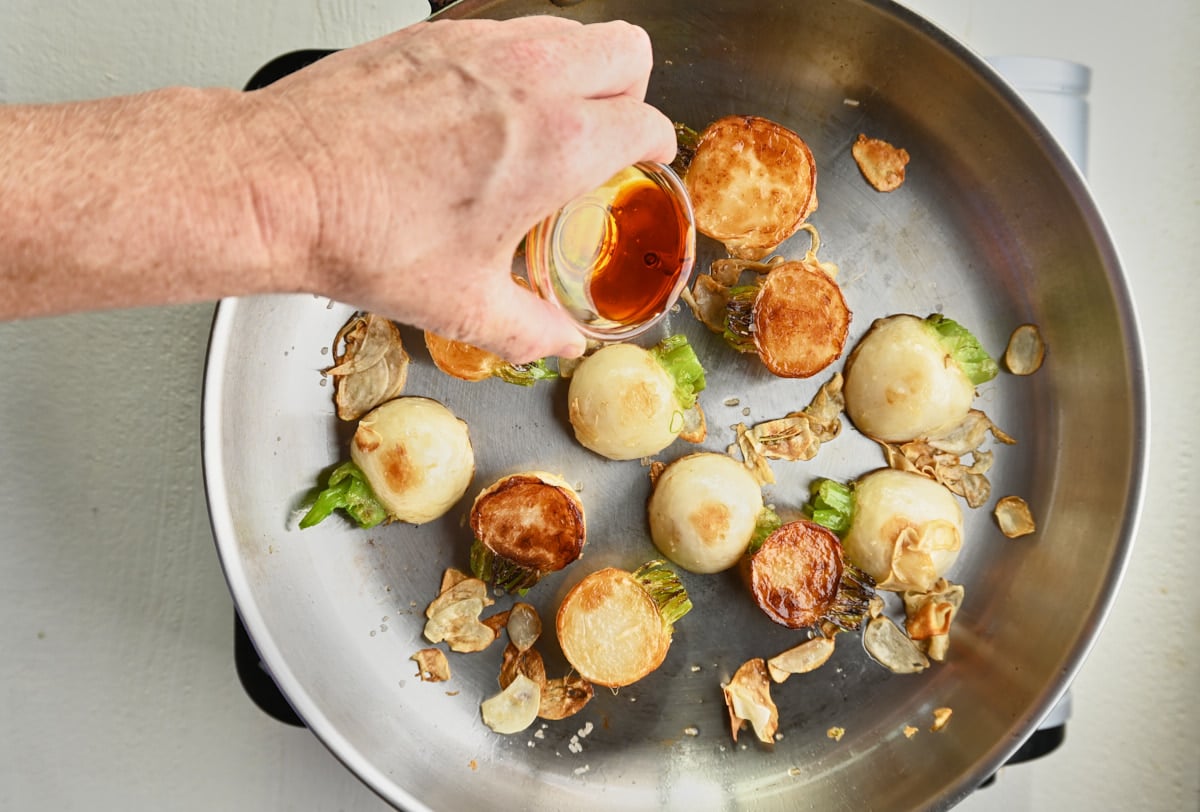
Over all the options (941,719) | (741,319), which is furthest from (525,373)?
(941,719)

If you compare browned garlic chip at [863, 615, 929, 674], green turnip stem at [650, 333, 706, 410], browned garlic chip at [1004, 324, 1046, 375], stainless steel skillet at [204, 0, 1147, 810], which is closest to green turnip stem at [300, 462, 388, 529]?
stainless steel skillet at [204, 0, 1147, 810]

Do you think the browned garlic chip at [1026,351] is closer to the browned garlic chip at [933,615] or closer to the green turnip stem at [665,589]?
the browned garlic chip at [933,615]

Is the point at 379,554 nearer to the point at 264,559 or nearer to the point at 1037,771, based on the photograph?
the point at 264,559

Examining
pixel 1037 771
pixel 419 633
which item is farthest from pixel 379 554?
pixel 1037 771

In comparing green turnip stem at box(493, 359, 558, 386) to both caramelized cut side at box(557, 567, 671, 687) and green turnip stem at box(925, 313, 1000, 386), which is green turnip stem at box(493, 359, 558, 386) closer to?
caramelized cut side at box(557, 567, 671, 687)

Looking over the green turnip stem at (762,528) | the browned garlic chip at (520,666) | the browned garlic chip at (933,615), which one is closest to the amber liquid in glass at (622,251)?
the green turnip stem at (762,528)
